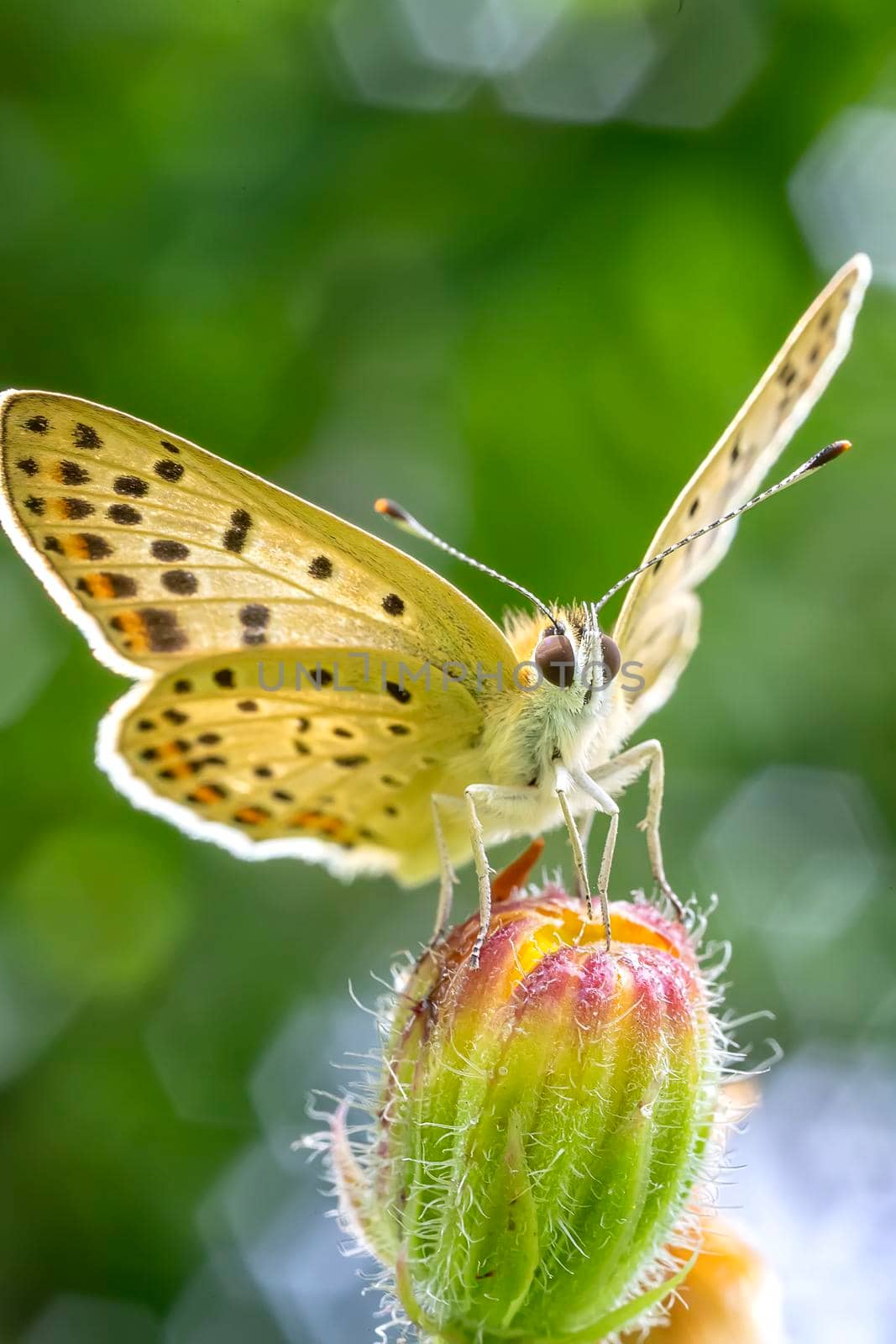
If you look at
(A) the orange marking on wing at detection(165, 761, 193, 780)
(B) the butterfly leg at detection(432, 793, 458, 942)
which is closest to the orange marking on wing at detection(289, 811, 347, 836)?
(A) the orange marking on wing at detection(165, 761, 193, 780)

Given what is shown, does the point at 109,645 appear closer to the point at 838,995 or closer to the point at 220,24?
the point at 220,24

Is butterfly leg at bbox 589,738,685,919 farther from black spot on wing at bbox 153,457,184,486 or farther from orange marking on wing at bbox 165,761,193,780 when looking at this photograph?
black spot on wing at bbox 153,457,184,486

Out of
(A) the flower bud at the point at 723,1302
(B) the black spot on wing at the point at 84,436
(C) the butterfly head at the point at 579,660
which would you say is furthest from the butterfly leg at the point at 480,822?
(B) the black spot on wing at the point at 84,436

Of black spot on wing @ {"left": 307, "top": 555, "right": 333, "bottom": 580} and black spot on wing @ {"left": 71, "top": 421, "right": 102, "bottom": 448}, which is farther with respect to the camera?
black spot on wing @ {"left": 307, "top": 555, "right": 333, "bottom": 580}

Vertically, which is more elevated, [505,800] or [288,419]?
[288,419]

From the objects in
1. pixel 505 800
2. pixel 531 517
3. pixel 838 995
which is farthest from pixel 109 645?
pixel 838 995

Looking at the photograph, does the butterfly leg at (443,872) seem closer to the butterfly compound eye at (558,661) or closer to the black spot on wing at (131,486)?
the butterfly compound eye at (558,661)
